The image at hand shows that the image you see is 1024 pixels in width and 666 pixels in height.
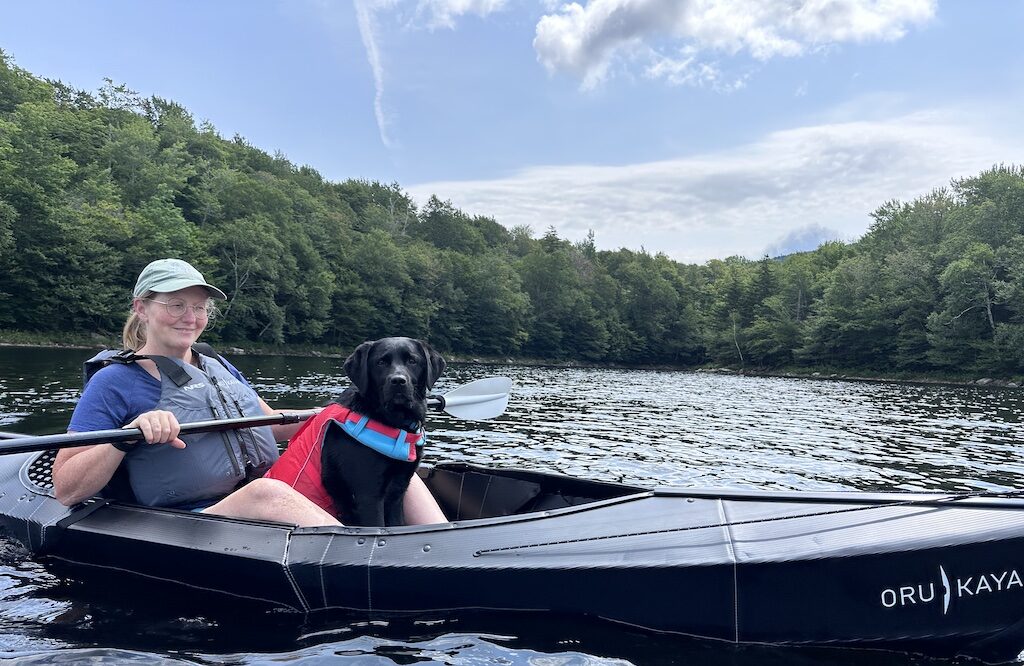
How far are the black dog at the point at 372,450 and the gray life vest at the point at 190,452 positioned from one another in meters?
0.66

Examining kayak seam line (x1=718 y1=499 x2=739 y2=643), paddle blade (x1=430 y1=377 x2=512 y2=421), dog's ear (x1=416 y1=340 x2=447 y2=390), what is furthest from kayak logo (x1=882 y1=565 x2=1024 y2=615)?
paddle blade (x1=430 y1=377 x2=512 y2=421)

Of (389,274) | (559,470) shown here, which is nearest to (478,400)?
(559,470)

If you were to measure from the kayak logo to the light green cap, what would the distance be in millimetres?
3747

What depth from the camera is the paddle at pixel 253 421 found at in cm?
354

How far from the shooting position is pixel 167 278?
13.0ft

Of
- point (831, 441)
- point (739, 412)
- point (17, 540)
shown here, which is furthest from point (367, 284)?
point (17, 540)

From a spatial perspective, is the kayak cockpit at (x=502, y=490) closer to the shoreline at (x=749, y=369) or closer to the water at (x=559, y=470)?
the water at (x=559, y=470)

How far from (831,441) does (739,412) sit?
20.3ft

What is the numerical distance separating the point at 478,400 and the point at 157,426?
116 inches

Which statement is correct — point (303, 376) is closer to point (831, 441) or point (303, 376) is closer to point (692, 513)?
point (831, 441)

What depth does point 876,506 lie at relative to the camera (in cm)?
340

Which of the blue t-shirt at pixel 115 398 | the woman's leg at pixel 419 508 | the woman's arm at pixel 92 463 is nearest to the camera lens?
the woman's arm at pixel 92 463

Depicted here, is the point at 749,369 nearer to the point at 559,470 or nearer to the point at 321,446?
the point at 559,470

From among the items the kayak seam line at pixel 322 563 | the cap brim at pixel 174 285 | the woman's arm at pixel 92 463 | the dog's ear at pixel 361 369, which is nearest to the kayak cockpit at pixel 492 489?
the woman's arm at pixel 92 463
